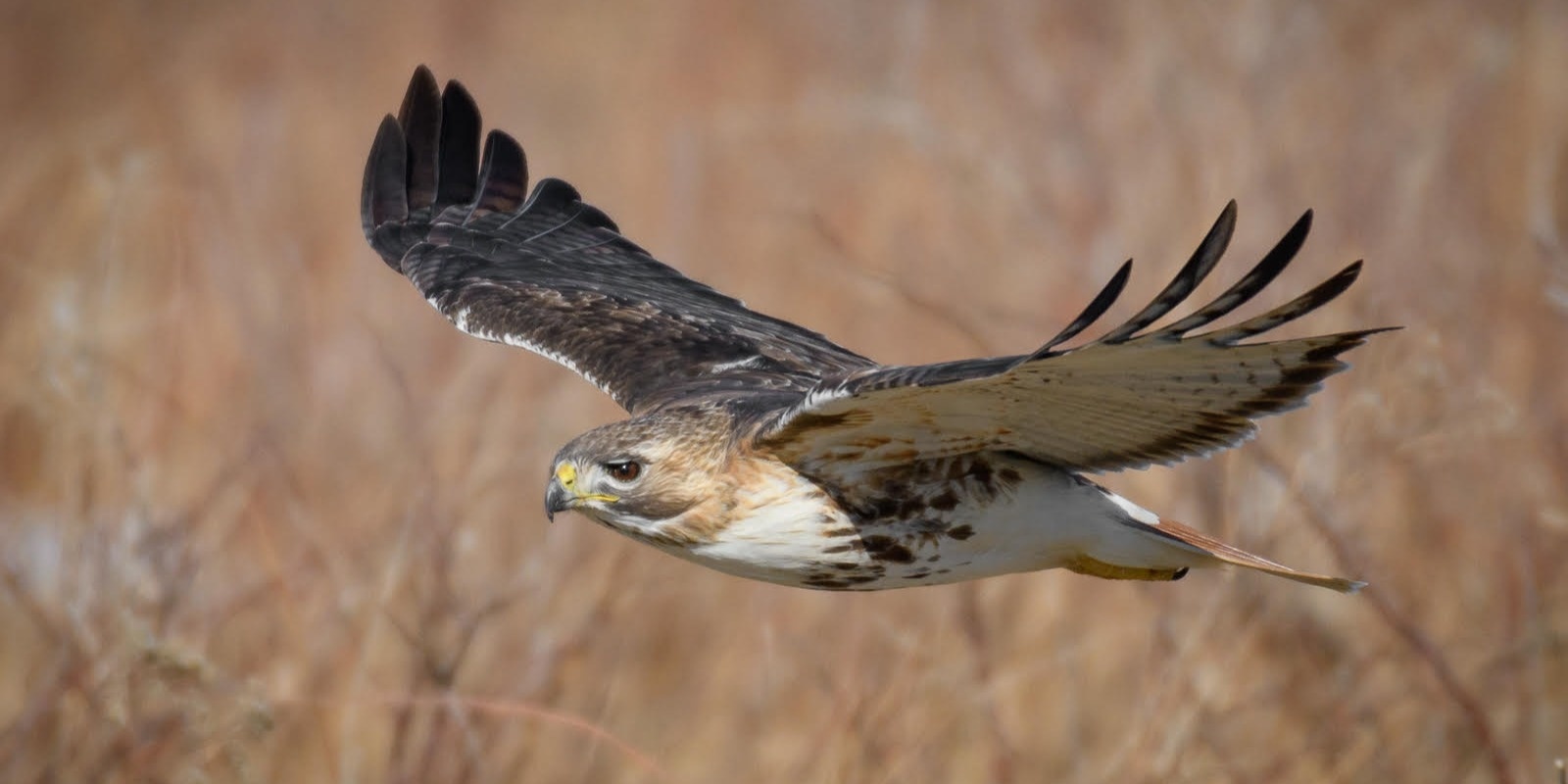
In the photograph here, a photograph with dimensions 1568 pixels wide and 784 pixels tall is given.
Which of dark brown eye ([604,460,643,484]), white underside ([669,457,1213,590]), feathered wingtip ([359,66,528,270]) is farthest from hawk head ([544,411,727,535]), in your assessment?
feathered wingtip ([359,66,528,270])

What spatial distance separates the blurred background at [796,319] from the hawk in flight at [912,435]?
333 mm

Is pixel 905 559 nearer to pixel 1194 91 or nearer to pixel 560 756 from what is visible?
pixel 560 756

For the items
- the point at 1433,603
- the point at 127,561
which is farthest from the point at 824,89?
the point at 127,561

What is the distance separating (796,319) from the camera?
9.02 m

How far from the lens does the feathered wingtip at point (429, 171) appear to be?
5961 mm

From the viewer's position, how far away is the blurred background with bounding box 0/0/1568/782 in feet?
16.1

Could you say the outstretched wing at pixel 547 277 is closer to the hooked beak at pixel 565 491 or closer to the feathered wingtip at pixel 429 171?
the feathered wingtip at pixel 429 171

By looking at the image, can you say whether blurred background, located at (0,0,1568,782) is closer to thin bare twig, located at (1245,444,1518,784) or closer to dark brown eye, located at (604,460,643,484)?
thin bare twig, located at (1245,444,1518,784)

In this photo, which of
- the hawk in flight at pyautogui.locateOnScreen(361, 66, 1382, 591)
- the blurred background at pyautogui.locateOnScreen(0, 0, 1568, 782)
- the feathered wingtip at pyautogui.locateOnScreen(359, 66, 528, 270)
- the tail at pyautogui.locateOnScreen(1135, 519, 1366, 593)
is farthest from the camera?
the feathered wingtip at pyautogui.locateOnScreen(359, 66, 528, 270)

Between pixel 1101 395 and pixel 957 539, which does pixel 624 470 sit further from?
pixel 1101 395

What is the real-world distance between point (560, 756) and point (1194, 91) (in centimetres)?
386

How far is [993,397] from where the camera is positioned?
3965 mm

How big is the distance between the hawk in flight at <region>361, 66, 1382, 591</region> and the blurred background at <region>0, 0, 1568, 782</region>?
1.09ft

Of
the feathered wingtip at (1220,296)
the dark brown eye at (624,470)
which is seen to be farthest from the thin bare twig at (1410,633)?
the dark brown eye at (624,470)
